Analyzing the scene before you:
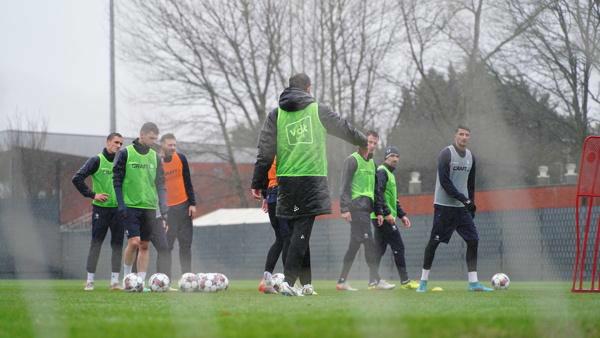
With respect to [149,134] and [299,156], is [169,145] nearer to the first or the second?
[149,134]

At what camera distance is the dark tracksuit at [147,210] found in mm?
12781

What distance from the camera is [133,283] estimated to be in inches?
488

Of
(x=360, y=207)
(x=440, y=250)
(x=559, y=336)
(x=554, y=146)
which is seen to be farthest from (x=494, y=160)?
(x=559, y=336)

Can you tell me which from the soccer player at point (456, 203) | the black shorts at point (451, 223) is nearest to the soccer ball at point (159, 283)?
the soccer player at point (456, 203)

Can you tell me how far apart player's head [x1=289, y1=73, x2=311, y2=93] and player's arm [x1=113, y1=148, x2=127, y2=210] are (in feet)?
11.4

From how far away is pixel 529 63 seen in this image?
28.5m

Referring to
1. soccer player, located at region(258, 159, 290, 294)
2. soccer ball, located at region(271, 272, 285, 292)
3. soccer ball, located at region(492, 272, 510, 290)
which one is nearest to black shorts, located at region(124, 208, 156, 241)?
soccer player, located at region(258, 159, 290, 294)

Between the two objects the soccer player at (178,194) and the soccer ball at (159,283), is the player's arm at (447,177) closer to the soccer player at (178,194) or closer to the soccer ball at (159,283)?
the soccer ball at (159,283)

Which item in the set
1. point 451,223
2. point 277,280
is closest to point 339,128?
point 277,280

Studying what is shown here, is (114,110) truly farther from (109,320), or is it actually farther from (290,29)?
(109,320)

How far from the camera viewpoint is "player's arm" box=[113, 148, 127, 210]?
12.7 m

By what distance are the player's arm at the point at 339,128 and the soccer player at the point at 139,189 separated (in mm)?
3523

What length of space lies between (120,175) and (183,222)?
181 cm

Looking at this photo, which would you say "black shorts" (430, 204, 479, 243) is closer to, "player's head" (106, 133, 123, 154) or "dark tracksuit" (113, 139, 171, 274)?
"dark tracksuit" (113, 139, 171, 274)
